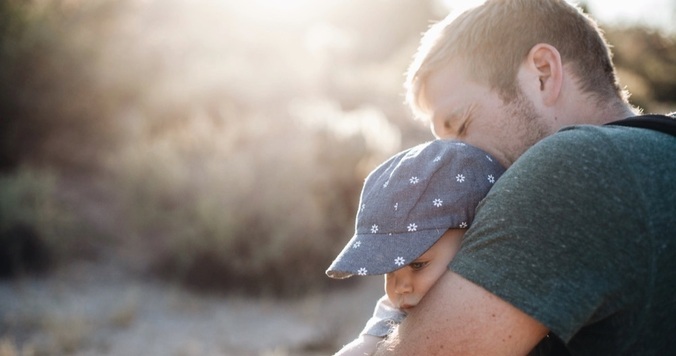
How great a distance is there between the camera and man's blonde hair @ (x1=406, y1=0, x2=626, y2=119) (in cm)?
208

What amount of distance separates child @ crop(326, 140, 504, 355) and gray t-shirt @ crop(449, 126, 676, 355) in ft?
0.80

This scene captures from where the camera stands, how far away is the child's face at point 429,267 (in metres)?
1.79

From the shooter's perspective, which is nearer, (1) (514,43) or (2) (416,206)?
(2) (416,206)

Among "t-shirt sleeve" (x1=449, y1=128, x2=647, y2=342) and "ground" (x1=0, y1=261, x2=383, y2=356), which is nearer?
"t-shirt sleeve" (x1=449, y1=128, x2=647, y2=342)

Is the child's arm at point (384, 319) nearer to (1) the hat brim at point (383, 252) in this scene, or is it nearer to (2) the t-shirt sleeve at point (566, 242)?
(1) the hat brim at point (383, 252)

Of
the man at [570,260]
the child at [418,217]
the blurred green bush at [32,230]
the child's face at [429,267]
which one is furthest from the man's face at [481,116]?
the blurred green bush at [32,230]

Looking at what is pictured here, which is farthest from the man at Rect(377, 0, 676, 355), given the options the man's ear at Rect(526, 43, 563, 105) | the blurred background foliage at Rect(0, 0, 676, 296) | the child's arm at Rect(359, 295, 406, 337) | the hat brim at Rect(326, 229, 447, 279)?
the blurred background foliage at Rect(0, 0, 676, 296)

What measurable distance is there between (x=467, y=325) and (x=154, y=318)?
472cm

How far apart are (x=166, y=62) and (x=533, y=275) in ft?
34.5

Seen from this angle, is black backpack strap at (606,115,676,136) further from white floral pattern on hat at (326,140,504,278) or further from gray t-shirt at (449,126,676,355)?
white floral pattern on hat at (326,140,504,278)

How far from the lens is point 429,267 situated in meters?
1.80

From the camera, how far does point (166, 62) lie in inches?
443

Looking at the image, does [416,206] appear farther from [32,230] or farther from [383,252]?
[32,230]

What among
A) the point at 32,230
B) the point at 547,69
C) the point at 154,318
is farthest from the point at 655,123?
the point at 32,230
